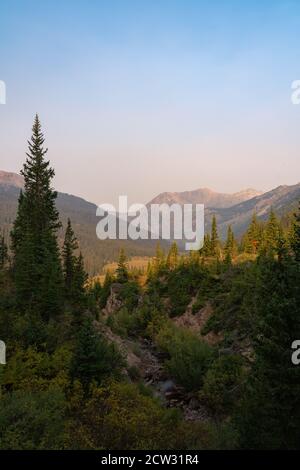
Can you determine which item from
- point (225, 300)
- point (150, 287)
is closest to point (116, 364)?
point (225, 300)

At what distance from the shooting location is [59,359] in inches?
850

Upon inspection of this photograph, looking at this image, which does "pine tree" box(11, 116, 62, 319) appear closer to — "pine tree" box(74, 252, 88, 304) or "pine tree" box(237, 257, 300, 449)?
"pine tree" box(74, 252, 88, 304)

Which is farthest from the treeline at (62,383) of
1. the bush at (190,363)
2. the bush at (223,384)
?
the bush at (190,363)

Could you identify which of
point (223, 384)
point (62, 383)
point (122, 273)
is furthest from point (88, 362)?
point (122, 273)

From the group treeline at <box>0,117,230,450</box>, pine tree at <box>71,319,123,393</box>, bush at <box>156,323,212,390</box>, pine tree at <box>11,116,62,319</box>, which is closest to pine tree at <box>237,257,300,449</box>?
treeline at <box>0,117,230,450</box>

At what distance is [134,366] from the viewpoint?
30.5 m

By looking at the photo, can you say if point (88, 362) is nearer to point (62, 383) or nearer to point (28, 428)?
point (62, 383)

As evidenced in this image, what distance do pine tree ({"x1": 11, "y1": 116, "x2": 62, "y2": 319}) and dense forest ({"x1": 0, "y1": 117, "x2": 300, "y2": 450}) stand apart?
0.36 ft

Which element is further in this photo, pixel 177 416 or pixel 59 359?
pixel 59 359

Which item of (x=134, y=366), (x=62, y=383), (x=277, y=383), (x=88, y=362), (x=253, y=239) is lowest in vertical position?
(x=134, y=366)

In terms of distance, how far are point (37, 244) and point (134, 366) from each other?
14205 millimetres

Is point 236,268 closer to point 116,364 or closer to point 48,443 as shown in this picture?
point 116,364
